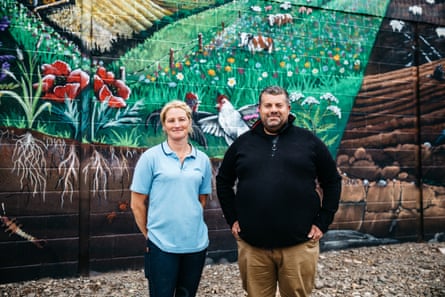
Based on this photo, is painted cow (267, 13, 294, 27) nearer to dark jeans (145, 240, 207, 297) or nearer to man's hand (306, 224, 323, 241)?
Result: man's hand (306, 224, 323, 241)

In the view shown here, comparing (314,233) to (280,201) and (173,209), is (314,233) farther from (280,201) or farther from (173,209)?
(173,209)

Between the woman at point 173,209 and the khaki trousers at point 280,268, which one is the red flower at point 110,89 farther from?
the khaki trousers at point 280,268

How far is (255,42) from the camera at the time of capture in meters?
5.11

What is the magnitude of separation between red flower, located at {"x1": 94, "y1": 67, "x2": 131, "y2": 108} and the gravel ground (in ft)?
6.32

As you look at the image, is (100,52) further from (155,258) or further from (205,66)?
(155,258)

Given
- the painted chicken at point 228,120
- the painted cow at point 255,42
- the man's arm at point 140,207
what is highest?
the painted cow at point 255,42

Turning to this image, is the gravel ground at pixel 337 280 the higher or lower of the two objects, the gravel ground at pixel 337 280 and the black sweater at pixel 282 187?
the lower

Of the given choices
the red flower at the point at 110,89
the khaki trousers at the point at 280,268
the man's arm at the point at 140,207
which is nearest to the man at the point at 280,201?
the khaki trousers at the point at 280,268

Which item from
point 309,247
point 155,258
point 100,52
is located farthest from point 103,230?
point 309,247

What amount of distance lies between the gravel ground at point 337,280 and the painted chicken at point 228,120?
161 centimetres

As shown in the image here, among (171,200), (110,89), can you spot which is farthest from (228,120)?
(171,200)

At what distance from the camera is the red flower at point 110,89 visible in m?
4.46

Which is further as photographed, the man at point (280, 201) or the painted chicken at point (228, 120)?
the painted chicken at point (228, 120)

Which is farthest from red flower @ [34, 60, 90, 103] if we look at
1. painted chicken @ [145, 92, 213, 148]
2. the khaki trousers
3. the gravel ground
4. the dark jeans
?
the khaki trousers
